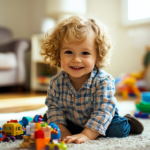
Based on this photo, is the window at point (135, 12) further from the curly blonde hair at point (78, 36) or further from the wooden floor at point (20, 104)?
the curly blonde hair at point (78, 36)

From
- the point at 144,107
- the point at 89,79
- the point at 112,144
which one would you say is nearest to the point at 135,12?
the point at 144,107

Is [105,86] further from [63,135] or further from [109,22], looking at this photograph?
[109,22]

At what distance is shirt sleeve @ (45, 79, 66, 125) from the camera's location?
33.4 inches

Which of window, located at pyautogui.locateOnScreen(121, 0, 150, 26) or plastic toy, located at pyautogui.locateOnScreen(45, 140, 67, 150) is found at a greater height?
window, located at pyautogui.locateOnScreen(121, 0, 150, 26)

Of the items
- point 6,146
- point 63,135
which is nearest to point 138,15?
point 63,135

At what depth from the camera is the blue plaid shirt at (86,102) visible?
77 centimetres

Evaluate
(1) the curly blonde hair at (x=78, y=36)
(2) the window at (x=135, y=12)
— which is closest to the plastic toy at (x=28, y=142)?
(1) the curly blonde hair at (x=78, y=36)

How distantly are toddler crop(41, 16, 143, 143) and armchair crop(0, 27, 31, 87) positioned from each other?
1488 mm

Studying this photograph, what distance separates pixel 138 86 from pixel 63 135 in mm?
1553

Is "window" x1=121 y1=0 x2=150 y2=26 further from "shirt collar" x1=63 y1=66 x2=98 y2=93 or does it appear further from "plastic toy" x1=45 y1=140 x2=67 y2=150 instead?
"plastic toy" x1=45 y1=140 x2=67 y2=150

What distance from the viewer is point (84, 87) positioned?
32.8 inches

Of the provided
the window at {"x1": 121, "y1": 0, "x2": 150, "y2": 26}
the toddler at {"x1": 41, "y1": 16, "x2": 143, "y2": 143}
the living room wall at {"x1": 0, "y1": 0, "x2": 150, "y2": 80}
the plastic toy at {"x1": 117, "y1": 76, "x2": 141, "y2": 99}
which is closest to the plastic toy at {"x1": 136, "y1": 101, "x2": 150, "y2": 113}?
the toddler at {"x1": 41, "y1": 16, "x2": 143, "y2": 143}

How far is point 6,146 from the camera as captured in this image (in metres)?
0.66

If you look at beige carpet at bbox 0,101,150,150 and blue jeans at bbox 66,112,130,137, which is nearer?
beige carpet at bbox 0,101,150,150
